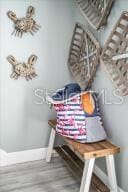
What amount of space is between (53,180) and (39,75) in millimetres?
1034

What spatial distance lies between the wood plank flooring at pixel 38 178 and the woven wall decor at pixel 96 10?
1.40m

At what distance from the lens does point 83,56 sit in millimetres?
2441

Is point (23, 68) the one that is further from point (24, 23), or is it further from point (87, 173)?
point (87, 173)

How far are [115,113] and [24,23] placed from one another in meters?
1.18

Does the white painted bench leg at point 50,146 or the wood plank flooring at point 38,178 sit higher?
the white painted bench leg at point 50,146

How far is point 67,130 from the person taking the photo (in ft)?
7.22

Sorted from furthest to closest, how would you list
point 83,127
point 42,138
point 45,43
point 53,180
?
point 42,138 < point 45,43 < point 53,180 < point 83,127

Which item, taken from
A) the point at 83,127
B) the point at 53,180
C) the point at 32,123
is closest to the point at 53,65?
the point at 32,123

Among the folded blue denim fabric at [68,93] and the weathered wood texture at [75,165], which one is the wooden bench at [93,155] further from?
the folded blue denim fabric at [68,93]

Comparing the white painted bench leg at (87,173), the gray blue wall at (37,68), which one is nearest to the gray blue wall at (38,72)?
the gray blue wall at (37,68)

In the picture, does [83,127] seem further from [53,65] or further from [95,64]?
[53,65]

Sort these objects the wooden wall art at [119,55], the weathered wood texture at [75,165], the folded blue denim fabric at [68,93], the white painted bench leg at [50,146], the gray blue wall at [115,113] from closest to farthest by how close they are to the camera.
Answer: the wooden wall art at [119,55] → the gray blue wall at [115,113] → the weathered wood texture at [75,165] → the folded blue denim fabric at [68,93] → the white painted bench leg at [50,146]

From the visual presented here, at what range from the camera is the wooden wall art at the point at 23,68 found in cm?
246

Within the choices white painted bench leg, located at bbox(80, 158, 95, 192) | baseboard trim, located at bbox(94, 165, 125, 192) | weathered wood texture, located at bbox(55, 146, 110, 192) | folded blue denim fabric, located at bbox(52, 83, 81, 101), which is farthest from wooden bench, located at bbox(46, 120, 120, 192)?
folded blue denim fabric, located at bbox(52, 83, 81, 101)
